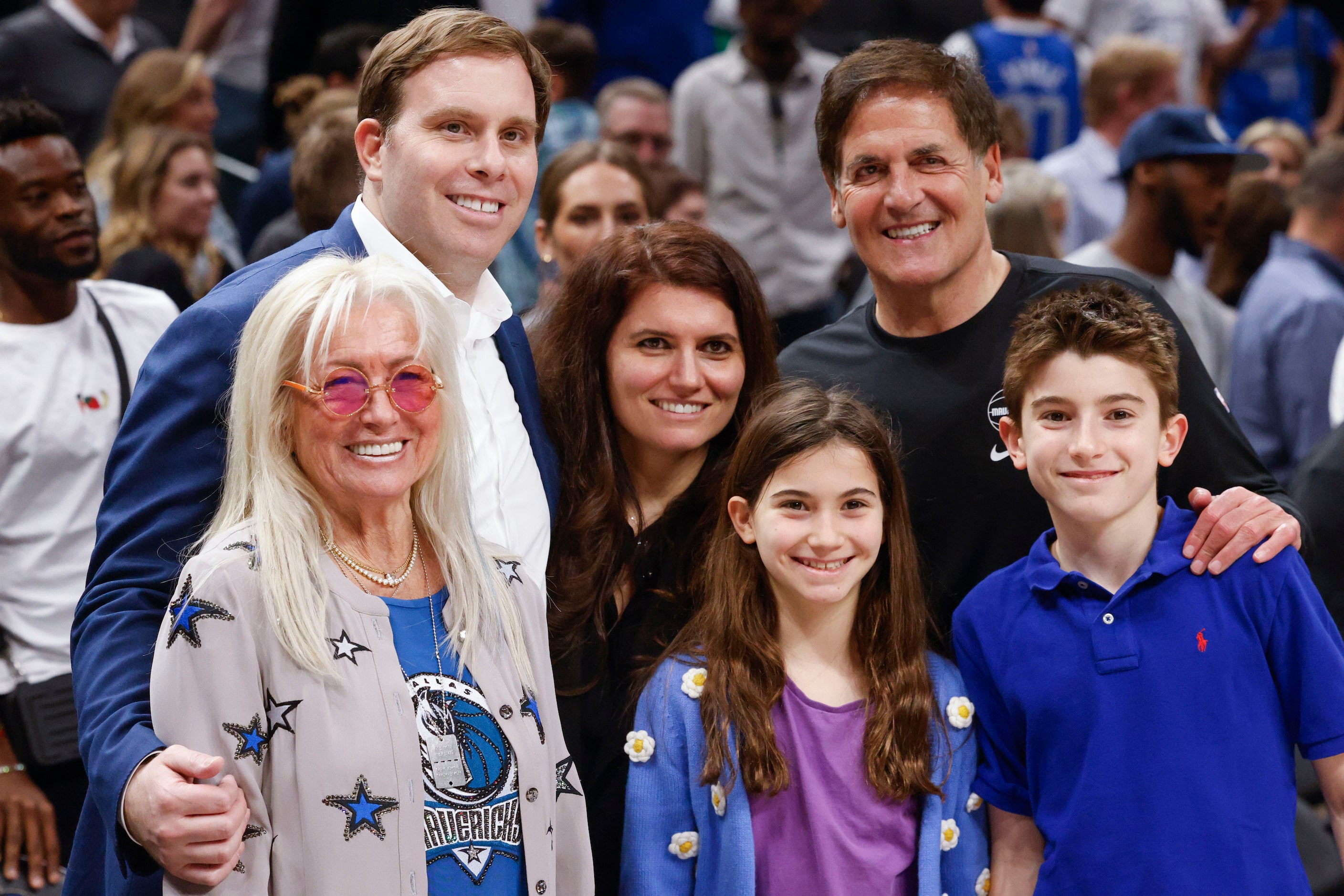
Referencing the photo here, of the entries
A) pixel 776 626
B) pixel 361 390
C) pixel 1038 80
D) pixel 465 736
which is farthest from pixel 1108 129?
pixel 465 736

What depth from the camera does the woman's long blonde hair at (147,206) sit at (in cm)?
538

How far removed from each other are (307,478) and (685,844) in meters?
1.03

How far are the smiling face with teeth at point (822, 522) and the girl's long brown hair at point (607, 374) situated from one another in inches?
9.9

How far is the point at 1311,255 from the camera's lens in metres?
6.21

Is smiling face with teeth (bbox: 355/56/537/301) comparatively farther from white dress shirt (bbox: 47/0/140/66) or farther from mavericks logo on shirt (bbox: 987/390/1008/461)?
white dress shirt (bbox: 47/0/140/66)

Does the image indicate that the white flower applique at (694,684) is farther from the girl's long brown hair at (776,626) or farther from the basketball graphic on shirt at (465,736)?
the basketball graphic on shirt at (465,736)

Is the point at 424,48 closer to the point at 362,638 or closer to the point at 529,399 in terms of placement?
the point at 529,399

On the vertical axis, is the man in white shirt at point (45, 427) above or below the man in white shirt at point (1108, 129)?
below

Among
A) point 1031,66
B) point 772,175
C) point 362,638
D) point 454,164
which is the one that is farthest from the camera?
point 1031,66

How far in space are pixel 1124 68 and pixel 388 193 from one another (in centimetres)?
545

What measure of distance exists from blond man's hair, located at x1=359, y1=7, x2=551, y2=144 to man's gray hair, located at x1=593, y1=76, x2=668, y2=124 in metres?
3.86

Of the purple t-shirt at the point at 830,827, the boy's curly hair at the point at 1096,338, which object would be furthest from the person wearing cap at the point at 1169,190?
the purple t-shirt at the point at 830,827

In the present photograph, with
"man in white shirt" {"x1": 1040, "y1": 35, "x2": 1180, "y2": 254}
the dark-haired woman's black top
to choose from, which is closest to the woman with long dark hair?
the dark-haired woman's black top

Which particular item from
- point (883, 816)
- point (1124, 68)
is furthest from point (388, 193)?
point (1124, 68)
